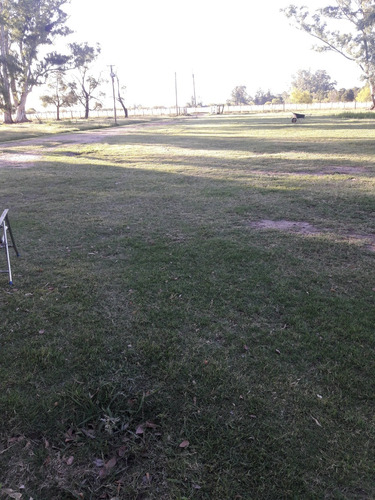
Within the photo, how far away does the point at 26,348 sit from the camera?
2.84m

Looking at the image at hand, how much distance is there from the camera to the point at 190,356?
2.73 meters

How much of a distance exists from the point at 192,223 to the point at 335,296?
8.88 feet

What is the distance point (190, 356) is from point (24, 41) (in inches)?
1990

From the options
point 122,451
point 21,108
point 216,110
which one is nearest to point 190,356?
point 122,451

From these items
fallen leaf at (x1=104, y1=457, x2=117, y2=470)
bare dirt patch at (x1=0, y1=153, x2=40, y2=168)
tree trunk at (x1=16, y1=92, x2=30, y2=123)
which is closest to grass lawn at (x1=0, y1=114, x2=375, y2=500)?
fallen leaf at (x1=104, y1=457, x2=117, y2=470)

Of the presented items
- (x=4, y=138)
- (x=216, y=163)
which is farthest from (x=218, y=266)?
(x=4, y=138)

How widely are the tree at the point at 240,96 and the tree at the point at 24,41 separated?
68.0 m

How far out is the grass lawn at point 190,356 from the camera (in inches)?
76.2

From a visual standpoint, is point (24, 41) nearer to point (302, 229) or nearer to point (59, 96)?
point (59, 96)

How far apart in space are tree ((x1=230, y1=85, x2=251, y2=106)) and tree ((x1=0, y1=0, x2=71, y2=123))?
68017 millimetres

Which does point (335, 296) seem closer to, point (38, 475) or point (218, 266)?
point (218, 266)

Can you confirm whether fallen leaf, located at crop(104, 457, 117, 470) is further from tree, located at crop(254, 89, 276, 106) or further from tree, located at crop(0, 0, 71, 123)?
tree, located at crop(254, 89, 276, 106)

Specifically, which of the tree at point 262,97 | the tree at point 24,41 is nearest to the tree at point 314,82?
the tree at point 262,97

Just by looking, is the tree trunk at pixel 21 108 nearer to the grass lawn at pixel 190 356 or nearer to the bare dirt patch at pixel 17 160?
the bare dirt patch at pixel 17 160
